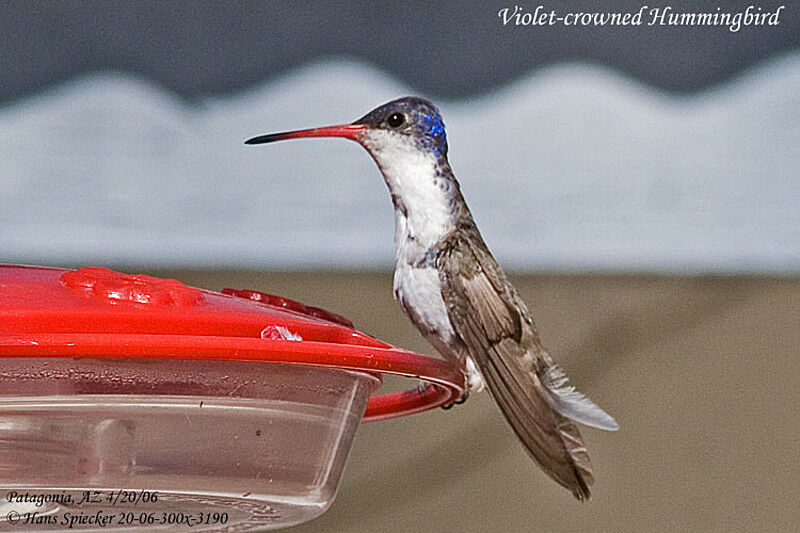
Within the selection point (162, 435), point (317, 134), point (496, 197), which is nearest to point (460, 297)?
point (317, 134)

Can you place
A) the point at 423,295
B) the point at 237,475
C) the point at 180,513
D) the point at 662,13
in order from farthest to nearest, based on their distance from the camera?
the point at 662,13 → the point at 423,295 → the point at 180,513 → the point at 237,475

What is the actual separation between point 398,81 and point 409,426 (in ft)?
3.69

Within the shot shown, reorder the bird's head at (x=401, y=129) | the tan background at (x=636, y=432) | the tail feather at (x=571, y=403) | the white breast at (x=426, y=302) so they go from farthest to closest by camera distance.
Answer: the tan background at (x=636, y=432)
the bird's head at (x=401, y=129)
the white breast at (x=426, y=302)
the tail feather at (x=571, y=403)

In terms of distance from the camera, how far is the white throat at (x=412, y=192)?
73.1 inches

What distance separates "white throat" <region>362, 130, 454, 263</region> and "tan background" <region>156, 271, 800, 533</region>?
181 centimetres

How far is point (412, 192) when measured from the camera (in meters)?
1.91

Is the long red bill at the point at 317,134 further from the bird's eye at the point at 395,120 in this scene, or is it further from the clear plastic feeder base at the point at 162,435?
the clear plastic feeder base at the point at 162,435

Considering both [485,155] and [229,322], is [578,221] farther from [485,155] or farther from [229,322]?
[229,322]

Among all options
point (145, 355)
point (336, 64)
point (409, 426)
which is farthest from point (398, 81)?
point (145, 355)

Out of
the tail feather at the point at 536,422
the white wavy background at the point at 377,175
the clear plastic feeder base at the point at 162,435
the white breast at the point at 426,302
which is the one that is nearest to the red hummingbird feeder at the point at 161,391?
the clear plastic feeder base at the point at 162,435

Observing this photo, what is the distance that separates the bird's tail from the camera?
1562 millimetres

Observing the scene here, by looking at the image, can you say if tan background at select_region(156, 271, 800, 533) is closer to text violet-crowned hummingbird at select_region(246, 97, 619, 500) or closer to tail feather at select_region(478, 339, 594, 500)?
text violet-crowned hummingbird at select_region(246, 97, 619, 500)

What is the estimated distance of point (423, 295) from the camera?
1794 mm

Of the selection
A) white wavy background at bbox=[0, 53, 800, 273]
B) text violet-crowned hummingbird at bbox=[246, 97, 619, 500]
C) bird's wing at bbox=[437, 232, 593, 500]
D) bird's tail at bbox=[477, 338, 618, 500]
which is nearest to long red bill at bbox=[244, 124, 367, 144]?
text violet-crowned hummingbird at bbox=[246, 97, 619, 500]
